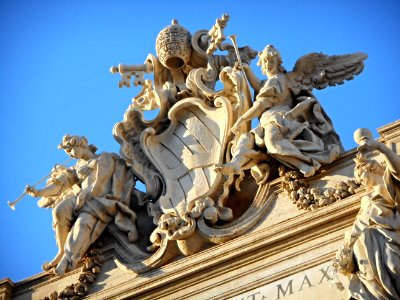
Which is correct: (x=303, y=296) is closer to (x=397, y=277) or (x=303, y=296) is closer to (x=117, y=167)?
(x=397, y=277)

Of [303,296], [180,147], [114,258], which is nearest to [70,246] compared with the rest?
[114,258]

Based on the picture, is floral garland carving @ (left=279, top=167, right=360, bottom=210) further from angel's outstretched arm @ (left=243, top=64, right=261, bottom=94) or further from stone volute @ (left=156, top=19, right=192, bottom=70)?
stone volute @ (left=156, top=19, right=192, bottom=70)

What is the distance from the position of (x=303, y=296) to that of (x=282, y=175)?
177cm

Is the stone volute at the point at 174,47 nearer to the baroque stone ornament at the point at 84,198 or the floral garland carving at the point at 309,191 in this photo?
the baroque stone ornament at the point at 84,198

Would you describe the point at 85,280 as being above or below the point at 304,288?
above

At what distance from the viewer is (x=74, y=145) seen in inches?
715

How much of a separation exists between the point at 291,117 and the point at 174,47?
2.26 metres

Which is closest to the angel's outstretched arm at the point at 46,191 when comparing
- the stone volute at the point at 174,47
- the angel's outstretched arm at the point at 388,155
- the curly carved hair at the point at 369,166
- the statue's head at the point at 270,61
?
the stone volute at the point at 174,47

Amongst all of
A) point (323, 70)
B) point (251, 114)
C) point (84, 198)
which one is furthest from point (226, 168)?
point (84, 198)

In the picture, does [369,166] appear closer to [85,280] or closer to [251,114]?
[251,114]

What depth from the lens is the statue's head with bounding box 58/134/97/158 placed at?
18.2 m

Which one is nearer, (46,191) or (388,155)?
(388,155)

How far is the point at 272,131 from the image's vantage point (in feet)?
54.1

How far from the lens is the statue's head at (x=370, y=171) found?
15227 mm
